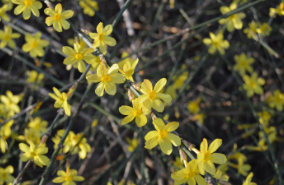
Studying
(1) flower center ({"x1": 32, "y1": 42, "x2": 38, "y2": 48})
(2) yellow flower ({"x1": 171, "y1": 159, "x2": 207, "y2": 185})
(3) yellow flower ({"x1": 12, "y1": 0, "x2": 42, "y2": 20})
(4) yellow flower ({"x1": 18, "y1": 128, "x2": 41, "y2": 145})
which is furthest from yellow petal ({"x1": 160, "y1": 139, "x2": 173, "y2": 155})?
(1) flower center ({"x1": 32, "y1": 42, "x2": 38, "y2": 48})

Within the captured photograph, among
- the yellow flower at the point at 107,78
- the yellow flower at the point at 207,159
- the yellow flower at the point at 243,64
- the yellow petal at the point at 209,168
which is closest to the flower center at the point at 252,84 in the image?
the yellow flower at the point at 243,64

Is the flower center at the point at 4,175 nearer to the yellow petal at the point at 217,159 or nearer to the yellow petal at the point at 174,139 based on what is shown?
the yellow petal at the point at 174,139

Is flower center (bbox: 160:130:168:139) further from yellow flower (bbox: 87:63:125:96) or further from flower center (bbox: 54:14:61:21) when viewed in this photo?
flower center (bbox: 54:14:61:21)

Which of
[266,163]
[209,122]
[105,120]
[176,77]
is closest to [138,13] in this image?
[176,77]

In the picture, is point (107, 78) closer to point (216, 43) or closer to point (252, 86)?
point (216, 43)

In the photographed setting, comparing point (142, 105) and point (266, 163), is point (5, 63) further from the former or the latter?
point (266, 163)

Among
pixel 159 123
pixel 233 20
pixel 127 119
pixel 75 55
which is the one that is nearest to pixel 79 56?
pixel 75 55
